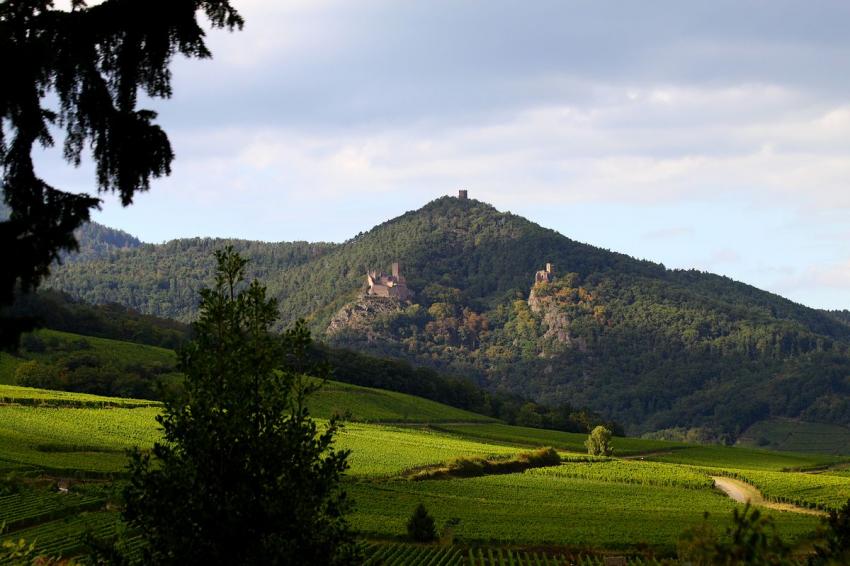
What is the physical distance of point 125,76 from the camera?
7.80 m

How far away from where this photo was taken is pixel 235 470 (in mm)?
14742

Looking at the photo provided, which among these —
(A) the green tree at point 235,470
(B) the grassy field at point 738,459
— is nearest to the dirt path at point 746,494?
(B) the grassy field at point 738,459

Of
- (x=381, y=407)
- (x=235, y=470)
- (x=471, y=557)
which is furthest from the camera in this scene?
(x=381, y=407)

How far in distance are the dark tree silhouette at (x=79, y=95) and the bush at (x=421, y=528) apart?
156 feet

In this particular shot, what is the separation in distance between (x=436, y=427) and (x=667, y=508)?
55626 millimetres

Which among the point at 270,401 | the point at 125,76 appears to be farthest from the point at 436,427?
the point at 125,76

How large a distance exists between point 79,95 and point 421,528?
48.2 m

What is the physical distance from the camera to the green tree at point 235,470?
14.2 meters

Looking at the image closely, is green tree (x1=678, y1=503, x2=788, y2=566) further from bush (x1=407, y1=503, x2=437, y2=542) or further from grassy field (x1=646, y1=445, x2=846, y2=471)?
grassy field (x1=646, y1=445, x2=846, y2=471)

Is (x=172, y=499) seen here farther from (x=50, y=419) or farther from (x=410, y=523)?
(x=50, y=419)

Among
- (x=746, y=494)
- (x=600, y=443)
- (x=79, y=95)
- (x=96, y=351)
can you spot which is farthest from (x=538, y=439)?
(x=79, y=95)

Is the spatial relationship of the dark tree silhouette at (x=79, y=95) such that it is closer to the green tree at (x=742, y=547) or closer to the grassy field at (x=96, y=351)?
the green tree at (x=742, y=547)

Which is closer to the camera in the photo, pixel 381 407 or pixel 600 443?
pixel 600 443

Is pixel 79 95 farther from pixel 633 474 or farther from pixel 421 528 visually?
pixel 633 474
